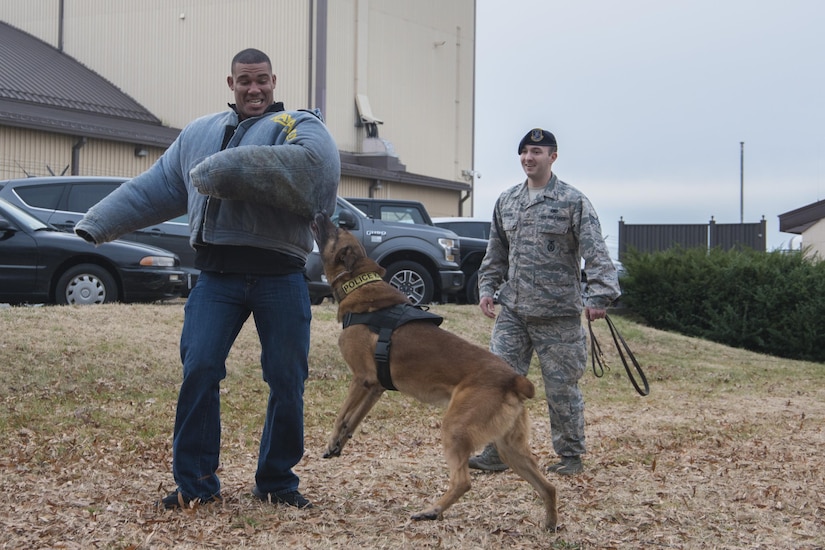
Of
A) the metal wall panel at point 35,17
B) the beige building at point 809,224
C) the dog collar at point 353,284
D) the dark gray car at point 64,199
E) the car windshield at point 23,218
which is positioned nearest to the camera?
the dog collar at point 353,284

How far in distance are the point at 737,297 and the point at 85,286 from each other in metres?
11.8

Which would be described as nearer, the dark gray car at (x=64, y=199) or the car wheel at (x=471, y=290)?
the dark gray car at (x=64, y=199)

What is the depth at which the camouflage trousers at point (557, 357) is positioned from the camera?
19.9 feet

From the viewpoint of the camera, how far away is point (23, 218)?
11516mm

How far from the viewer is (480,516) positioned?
5.03m

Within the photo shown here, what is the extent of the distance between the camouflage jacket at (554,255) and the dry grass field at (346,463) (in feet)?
3.68

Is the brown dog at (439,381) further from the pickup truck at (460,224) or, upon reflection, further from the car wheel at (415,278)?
the pickup truck at (460,224)

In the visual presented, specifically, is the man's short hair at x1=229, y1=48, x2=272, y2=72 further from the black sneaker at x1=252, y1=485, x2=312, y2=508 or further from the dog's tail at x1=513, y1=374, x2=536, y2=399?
the black sneaker at x1=252, y1=485, x2=312, y2=508

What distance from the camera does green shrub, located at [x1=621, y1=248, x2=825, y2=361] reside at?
17.1 metres

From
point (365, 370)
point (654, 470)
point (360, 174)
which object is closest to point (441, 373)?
→ point (365, 370)

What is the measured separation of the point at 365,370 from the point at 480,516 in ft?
3.19

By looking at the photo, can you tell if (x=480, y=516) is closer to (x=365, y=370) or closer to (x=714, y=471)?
(x=365, y=370)

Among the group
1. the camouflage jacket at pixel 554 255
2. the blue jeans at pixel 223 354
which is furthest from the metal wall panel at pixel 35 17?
the blue jeans at pixel 223 354

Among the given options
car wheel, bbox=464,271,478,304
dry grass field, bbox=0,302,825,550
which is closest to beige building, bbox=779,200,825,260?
car wheel, bbox=464,271,478,304
